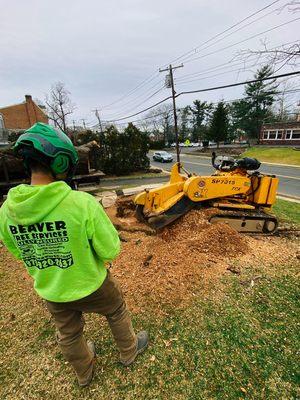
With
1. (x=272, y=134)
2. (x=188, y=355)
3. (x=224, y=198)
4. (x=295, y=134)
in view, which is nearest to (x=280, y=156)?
(x=295, y=134)

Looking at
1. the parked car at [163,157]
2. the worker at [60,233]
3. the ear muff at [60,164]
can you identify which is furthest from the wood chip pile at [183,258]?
the parked car at [163,157]

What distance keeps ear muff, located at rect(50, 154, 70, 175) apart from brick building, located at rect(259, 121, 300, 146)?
40891 mm

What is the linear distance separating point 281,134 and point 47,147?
4305 cm

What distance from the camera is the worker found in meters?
1.49

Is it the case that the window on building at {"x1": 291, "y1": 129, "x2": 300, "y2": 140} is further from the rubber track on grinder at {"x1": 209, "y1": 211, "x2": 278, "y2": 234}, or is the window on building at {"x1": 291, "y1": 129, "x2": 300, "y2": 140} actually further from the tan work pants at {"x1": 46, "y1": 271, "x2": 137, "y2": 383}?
the tan work pants at {"x1": 46, "y1": 271, "x2": 137, "y2": 383}

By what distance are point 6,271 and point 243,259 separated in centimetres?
416

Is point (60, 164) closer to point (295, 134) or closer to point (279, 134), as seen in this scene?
point (295, 134)

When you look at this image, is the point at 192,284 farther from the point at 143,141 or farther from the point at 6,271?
the point at 143,141

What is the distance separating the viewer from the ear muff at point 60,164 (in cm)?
153

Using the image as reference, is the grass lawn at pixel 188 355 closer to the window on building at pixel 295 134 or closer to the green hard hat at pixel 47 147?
the green hard hat at pixel 47 147

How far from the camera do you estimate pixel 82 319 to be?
6.72ft

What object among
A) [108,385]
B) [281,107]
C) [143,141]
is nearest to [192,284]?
[108,385]

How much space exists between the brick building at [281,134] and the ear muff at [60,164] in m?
40.9

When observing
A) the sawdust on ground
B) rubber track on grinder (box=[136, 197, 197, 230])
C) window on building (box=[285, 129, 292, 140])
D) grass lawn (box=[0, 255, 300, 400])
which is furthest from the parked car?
grass lawn (box=[0, 255, 300, 400])
